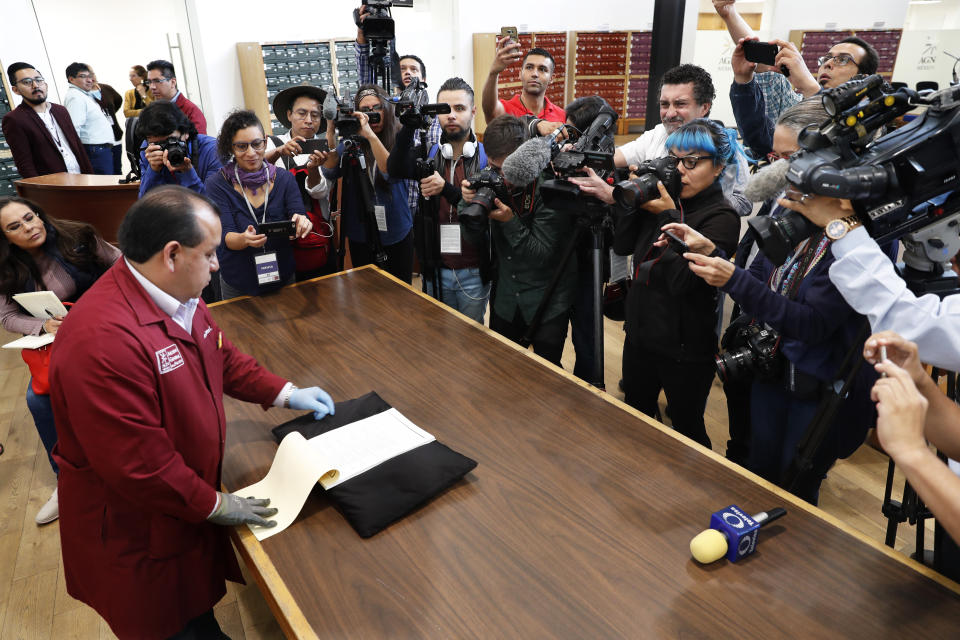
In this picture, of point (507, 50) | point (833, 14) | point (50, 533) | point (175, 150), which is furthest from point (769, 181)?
point (833, 14)

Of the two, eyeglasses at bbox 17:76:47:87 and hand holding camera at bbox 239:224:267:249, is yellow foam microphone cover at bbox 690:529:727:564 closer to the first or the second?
hand holding camera at bbox 239:224:267:249

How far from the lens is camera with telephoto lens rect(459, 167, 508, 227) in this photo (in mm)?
2141

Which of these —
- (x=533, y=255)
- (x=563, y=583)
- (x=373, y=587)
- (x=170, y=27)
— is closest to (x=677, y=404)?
(x=533, y=255)

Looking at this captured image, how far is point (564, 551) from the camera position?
1214 mm

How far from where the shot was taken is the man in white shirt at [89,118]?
5.77 metres

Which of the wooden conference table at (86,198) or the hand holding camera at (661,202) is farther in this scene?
the wooden conference table at (86,198)

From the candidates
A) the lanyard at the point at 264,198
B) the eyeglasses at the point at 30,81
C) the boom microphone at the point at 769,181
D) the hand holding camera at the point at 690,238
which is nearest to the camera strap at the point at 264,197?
the lanyard at the point at 264,198

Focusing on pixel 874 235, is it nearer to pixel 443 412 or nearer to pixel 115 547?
pixel 443 412

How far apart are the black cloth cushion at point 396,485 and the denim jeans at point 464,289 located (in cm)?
132

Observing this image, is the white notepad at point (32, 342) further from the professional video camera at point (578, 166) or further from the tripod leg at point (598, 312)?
the tripod leg at point (598, 312)

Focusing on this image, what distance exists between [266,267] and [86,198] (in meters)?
2.99

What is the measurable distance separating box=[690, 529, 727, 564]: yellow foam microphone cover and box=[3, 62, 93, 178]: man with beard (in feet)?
19.9

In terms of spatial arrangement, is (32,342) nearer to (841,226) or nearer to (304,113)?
A: (304,113)

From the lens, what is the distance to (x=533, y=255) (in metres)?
2.37
